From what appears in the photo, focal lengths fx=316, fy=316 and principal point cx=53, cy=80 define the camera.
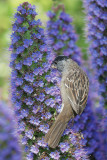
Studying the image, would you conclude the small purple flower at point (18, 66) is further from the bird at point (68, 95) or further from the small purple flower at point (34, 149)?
the small purple flower at point (34, 149)

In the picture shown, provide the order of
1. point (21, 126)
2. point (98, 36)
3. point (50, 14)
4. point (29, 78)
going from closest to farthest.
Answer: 1. point (29, 78)
2. point (21, 126)
3. point (98, 36)
4. point (50, 14)

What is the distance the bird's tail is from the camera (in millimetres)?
3238

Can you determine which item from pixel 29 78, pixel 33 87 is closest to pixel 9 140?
pixel 33 87

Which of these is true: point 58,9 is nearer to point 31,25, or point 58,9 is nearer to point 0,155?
point 31,25

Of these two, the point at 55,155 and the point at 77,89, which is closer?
the point at 55,155

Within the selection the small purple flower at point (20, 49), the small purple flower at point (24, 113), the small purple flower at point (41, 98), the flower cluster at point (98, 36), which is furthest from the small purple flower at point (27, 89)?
the flower cluster at point (98, 36)

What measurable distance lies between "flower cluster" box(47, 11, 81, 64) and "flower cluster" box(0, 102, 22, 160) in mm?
1430

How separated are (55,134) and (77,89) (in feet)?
2.99

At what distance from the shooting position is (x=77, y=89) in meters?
4.02

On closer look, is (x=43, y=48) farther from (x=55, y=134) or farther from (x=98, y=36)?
(x=98, y=36)

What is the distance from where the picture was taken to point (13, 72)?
11.0 ft

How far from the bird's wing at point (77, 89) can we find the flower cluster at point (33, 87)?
0.45 meters

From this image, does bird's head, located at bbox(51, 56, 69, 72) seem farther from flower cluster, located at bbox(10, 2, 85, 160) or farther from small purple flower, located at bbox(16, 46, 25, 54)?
small purple flower, located at bbox(16, 46, 25, 54)

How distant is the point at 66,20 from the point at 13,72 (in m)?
1.88
